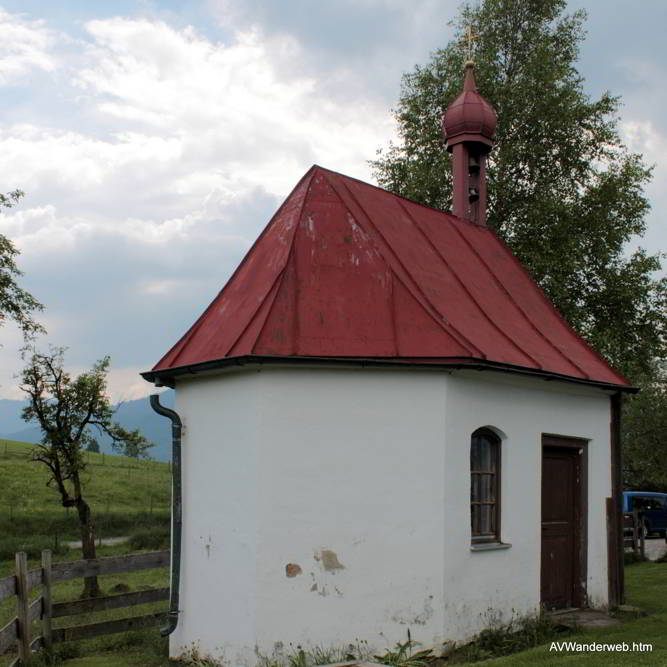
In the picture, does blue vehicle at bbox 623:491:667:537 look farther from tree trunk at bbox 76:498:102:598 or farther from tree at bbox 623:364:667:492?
tree trunk at bbox 76:498:102:598

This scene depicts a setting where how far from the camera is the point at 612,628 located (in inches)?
410

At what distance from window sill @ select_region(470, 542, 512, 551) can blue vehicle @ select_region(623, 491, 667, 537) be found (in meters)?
21.9

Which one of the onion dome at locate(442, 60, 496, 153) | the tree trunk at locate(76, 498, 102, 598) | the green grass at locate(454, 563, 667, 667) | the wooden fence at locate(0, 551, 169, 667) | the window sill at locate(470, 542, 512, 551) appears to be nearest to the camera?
the green grass at locate(454, 563, 667, 667)

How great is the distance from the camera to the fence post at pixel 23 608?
9305mm

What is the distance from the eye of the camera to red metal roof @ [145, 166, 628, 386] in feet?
30.9

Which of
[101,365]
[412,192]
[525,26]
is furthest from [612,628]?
[525,26]

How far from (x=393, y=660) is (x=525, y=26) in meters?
19.7

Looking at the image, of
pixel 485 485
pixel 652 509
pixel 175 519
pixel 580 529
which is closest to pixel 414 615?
pixel 485 485

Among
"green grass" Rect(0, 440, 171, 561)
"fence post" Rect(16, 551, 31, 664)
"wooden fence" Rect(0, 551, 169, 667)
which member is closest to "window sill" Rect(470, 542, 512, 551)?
"wooden fence" Rect(0, 551, 169, 667)

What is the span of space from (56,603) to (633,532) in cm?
1554

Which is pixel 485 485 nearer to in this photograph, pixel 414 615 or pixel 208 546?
pixel 414 615

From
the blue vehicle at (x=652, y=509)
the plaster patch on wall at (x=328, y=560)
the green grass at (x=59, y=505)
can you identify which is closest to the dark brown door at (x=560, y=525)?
Answer: the plaster patch on wall at (x=328, y=560)

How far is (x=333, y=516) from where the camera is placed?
907cm

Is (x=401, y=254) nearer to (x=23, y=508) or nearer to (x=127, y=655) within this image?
(x=127, y=655)
